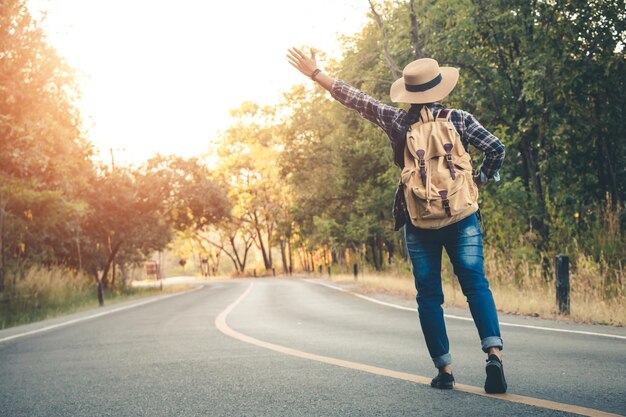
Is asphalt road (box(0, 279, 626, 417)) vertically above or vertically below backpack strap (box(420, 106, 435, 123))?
below

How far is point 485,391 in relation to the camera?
387 cm

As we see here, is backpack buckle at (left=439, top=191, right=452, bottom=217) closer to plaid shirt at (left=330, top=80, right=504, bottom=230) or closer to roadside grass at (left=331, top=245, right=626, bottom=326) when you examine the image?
plaid shirt at (left=330, top=80, right=504, bottom=230)

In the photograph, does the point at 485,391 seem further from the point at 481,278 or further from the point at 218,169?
the point at 218,169

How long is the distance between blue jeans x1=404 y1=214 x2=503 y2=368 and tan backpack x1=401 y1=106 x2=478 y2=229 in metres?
0.16

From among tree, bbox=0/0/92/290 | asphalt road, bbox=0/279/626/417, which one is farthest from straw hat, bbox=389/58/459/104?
tree, bbox=0/0/92/290

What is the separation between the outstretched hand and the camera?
4.49 meters

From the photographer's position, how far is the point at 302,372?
200 inches

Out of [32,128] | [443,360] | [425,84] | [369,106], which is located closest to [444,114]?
[425,84]

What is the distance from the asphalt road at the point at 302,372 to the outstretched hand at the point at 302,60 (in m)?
2.25

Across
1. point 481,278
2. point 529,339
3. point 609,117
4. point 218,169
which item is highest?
point 218,169

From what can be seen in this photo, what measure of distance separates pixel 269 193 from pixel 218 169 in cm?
565

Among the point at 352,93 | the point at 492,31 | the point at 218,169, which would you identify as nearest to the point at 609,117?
the point at 492,31

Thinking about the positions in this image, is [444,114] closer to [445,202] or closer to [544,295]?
[445,202]

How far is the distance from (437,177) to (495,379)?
126 cm
